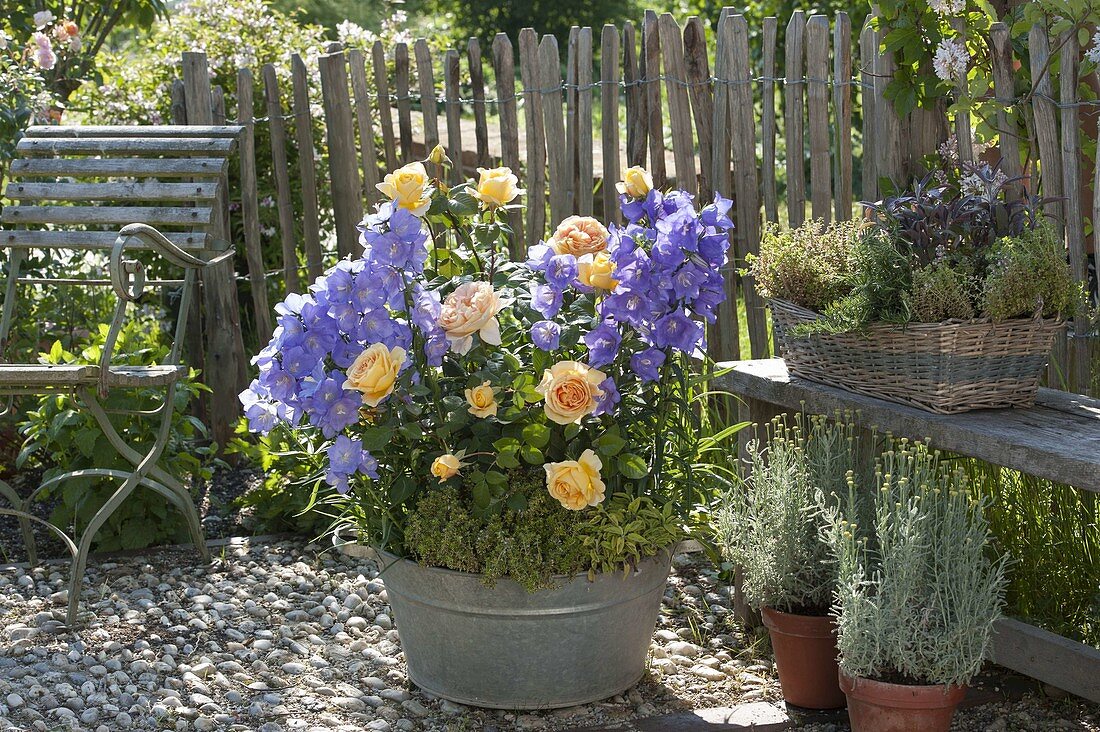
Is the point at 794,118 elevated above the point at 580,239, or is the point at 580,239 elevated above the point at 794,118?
the point at 794,118

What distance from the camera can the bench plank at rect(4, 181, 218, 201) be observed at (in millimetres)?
3855

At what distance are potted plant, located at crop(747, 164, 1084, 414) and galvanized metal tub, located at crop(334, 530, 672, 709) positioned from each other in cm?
61

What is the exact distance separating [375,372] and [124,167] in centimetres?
195

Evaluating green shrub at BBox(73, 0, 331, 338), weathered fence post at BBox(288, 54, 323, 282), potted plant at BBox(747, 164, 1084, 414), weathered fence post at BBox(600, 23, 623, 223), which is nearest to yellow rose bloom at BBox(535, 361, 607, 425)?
potted plant at BBox(747, 164, 1084, 414)

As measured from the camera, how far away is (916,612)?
221 centimetres

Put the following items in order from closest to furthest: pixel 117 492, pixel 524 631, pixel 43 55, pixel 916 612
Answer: pixel 916 612 < pixel 524 631 < pixel 117 492 < pixel 43 55

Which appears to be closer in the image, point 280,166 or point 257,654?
point 257,654

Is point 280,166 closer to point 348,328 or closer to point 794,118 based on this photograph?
point 794,118

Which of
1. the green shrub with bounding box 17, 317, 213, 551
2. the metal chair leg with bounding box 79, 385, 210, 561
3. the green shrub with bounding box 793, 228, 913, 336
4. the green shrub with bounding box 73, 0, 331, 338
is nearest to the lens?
the green shrub with bounding box 793, 228, 913, 336

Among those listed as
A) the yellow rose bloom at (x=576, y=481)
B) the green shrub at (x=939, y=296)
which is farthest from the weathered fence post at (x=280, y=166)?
the green shrub at (x=939, y=296)

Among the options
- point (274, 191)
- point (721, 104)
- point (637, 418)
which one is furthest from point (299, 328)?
point (274, 191)

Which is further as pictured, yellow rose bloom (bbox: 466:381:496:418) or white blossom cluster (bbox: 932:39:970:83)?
white blossom cluster (bbox: 932:39:970:83)

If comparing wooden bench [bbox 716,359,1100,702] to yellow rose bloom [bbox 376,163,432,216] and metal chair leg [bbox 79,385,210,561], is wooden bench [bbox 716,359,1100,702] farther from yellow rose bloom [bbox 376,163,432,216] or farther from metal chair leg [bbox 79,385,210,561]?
metal chair leg [bbox 79,385,210,561]

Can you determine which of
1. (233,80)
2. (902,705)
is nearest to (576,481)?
(902,705)
